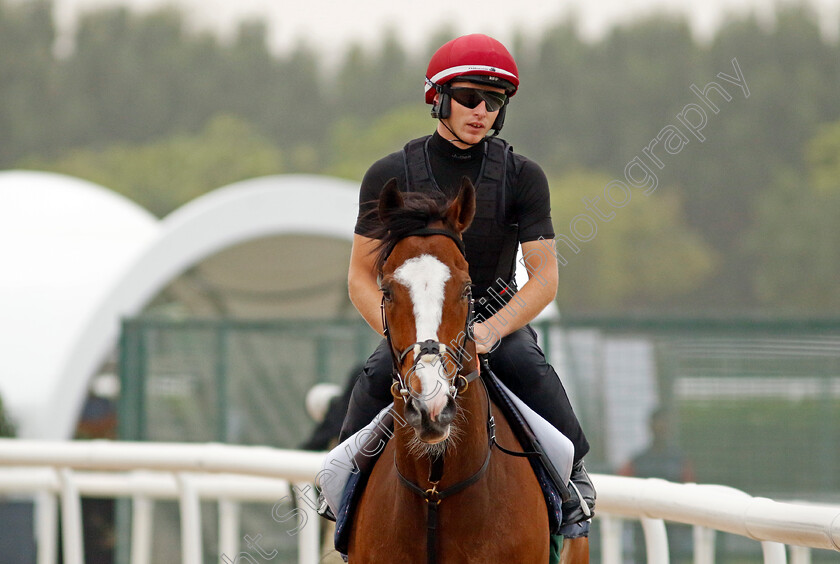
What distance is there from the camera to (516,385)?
172 inches

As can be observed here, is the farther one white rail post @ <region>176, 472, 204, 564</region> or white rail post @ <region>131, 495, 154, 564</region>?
white rail post @ <region>131, 495, 154, 564</region>

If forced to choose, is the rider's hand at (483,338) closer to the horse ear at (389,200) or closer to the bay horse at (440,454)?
the bay horse at (440,454)

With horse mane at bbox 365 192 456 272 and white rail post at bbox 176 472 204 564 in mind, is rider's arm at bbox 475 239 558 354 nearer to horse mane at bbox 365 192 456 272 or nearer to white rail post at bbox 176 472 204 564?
horse mane at bbox 365 192 456 272

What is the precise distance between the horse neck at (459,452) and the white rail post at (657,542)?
1.47 metres

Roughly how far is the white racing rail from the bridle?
1227 millimetres

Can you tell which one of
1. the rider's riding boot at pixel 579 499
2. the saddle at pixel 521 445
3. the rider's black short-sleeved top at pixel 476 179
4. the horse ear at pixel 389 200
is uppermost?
the rider's black short-sleeved top at pixel 476 179

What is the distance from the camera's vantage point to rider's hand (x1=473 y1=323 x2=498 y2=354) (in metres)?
3.85

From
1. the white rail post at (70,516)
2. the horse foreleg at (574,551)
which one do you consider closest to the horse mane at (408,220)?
the horse foreleg at (574,551)

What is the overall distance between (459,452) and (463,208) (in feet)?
2.70

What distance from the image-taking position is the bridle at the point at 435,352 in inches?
132

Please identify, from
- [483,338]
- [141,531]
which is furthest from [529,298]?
[141,531]

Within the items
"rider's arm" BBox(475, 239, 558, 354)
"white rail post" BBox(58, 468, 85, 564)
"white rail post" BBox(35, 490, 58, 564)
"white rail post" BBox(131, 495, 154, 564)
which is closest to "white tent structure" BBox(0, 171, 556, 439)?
"white rail post" BBox(35, 490, 58, 564)

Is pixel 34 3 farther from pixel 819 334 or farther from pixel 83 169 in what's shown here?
pixel 819 334

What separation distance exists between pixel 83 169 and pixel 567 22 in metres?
30.7
